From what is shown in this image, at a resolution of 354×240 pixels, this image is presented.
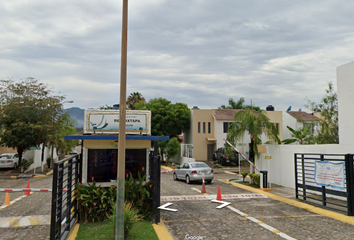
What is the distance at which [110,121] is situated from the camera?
11234mm

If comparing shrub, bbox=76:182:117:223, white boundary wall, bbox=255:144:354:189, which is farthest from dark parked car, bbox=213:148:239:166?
shrub, bbox=76:182:117:223

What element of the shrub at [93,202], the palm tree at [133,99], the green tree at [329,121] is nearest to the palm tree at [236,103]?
the palm tree at [133,99]

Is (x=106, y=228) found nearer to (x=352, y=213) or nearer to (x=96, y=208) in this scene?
(x=96, y=208)

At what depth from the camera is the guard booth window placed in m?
11.0

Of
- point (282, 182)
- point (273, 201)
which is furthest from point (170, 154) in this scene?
point (273, 201)

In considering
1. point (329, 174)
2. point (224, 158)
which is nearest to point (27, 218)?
point (329, 174)

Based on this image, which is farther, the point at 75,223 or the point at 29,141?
the point at 29,141

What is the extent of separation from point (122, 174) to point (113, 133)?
4.79m

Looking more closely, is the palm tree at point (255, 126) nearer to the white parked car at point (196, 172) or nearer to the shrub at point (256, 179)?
the shrub at point (256, 179)

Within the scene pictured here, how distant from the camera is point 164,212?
1173 centimetres

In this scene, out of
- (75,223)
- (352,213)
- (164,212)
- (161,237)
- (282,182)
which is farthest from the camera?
(282,182)

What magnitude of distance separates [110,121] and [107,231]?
4.18 meters

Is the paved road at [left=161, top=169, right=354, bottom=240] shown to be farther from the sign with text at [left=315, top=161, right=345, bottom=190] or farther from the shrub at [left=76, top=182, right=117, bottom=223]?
the shrub at [left=76, top=182, right=117, bottom=223]

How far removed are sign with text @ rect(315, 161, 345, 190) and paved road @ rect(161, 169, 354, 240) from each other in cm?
137
